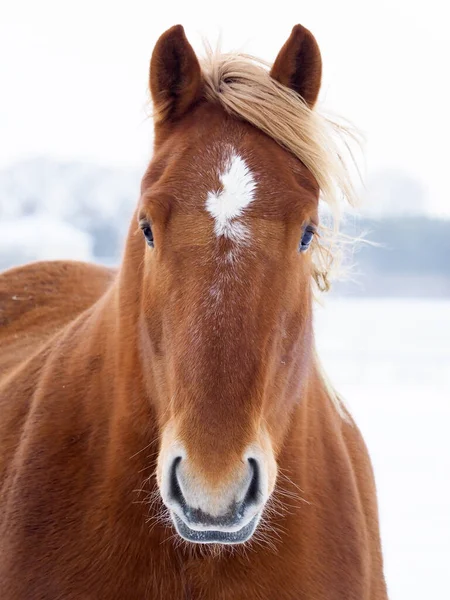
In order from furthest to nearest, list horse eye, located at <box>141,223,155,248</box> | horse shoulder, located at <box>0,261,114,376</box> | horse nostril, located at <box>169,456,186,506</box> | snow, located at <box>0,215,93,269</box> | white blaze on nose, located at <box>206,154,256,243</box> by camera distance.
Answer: snow, located at <box>0,215,93,269</box> < horse shoulder, located at <box>0,261,114,376</box> < horse eye, located at <box>141,223,155,248</box> < white blaze on nose, located at <box>206,154,256,243</box> < horse nostril, located at <box>169,456,186,506</box>

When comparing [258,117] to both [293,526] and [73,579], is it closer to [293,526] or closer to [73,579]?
[293,526]

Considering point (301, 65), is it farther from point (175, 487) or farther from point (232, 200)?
point (175, 487)

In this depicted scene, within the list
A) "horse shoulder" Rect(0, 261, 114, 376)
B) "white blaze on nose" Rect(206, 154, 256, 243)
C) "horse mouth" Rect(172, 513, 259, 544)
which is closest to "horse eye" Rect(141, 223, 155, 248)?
"white blaze on nose" Rect(206, 154, 256, 243)

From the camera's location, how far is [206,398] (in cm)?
173

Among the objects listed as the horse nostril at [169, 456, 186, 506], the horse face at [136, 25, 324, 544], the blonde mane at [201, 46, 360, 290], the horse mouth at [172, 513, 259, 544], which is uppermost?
the blonde mane at [201, 46, 360, 290]

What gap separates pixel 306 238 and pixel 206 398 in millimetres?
602

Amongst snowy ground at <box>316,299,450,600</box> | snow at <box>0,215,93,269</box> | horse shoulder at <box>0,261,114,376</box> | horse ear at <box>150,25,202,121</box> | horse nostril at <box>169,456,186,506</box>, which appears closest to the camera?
horse nostril at <box>169,456,186,506</box>

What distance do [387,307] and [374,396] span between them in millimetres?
8001

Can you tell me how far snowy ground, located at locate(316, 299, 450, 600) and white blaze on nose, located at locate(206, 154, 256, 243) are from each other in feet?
2.73

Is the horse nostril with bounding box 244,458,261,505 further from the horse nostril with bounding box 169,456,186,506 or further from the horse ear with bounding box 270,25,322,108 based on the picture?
the horse ear with bounding box 270,25,322,108

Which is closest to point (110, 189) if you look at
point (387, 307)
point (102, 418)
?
point (387, 307)

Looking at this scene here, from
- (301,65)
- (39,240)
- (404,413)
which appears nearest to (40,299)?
(301,65)

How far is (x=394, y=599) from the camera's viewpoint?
16.3ft

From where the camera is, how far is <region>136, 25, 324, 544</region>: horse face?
1.68m
